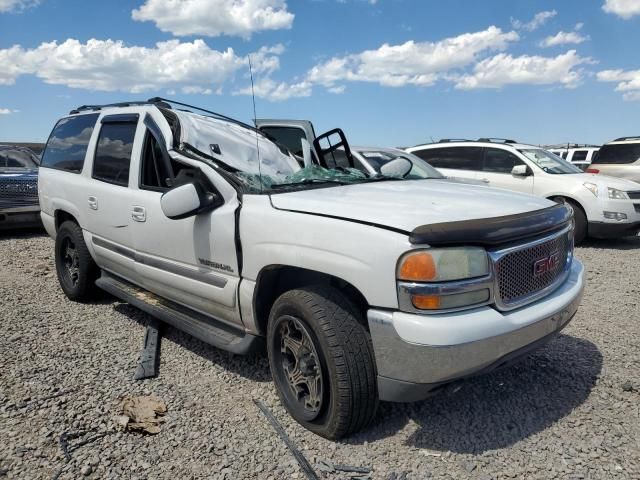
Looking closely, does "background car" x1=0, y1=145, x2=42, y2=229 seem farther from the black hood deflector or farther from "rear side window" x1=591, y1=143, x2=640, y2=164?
"rear side window" x1=591, y1=143, x2=640, y2=164

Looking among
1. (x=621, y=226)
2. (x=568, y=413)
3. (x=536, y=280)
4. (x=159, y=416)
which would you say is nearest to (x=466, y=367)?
(x=536, y=280)

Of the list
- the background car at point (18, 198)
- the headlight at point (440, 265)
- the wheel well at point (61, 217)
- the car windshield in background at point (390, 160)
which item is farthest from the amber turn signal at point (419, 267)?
the background car at point (18, 198)

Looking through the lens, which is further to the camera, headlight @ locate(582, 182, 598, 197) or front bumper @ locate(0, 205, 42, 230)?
front bumper @ locate(0, 205, 42, 230)

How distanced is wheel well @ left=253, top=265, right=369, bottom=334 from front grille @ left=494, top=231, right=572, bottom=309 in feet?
2.29

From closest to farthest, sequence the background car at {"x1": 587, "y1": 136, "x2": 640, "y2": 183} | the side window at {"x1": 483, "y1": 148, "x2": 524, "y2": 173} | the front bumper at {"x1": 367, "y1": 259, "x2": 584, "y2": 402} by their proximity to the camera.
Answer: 1. the front bumper at {"x1": 367, "y1": 259, "x2": 584, "y2": 402}
2. the side window at {"x1": 483, "y1": 148, "x2": 524, "y2": 173}
3. the background car at {"x1": 587, "y1": 136, "x2": 640, "y2": 183}

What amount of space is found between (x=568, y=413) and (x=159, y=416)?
2299 mm

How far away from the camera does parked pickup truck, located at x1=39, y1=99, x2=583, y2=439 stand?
2238mm

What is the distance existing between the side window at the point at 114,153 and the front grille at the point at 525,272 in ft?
9.44

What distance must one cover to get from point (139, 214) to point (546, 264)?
272cm

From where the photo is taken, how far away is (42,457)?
252cm

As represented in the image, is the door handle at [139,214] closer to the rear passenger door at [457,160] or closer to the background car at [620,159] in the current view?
the rear passenger door at [457,160]

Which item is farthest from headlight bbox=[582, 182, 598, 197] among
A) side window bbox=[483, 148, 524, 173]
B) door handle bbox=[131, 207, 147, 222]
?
door handle bbox=[131, 207, 147, 222]

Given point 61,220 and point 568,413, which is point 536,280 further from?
point 61,220

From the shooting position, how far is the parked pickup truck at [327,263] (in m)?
2.24
